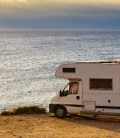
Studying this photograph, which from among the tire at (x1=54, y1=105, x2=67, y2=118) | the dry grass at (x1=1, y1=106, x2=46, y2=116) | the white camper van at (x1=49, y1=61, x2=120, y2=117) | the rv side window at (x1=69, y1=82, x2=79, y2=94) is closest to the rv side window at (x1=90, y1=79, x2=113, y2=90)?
the white camper van at (x1=49, y1=61, x2=120, y2=117)

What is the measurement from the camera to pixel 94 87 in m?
21.2

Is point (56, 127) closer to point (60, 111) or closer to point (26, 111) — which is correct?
point (60, 111)

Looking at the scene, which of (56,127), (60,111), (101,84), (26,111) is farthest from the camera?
(26,111)

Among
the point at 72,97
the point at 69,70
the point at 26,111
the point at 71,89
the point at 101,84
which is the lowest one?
the point at 26,111

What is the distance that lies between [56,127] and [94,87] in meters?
2.82

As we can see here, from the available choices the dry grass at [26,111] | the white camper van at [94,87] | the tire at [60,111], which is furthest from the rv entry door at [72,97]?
the dry grass at [26,111]

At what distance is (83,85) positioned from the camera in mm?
21281

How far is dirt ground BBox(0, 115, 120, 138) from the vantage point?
18208 millimetres

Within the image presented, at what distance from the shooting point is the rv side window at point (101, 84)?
68.6 feet

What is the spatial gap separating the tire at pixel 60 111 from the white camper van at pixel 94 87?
13.8 inches

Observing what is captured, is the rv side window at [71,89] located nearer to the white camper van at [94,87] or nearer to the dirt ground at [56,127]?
the white camper van at [94,87]

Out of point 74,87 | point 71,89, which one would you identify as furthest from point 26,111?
point 74,87

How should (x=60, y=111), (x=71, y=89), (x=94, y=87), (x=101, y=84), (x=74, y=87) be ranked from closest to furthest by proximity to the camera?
(x=101, y=84) → (x=94, y=87) → (x=74, y=87) → (x=71, y=89) → (x=60, y=111)

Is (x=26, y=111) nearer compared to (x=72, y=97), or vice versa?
(x=72, y=97)
